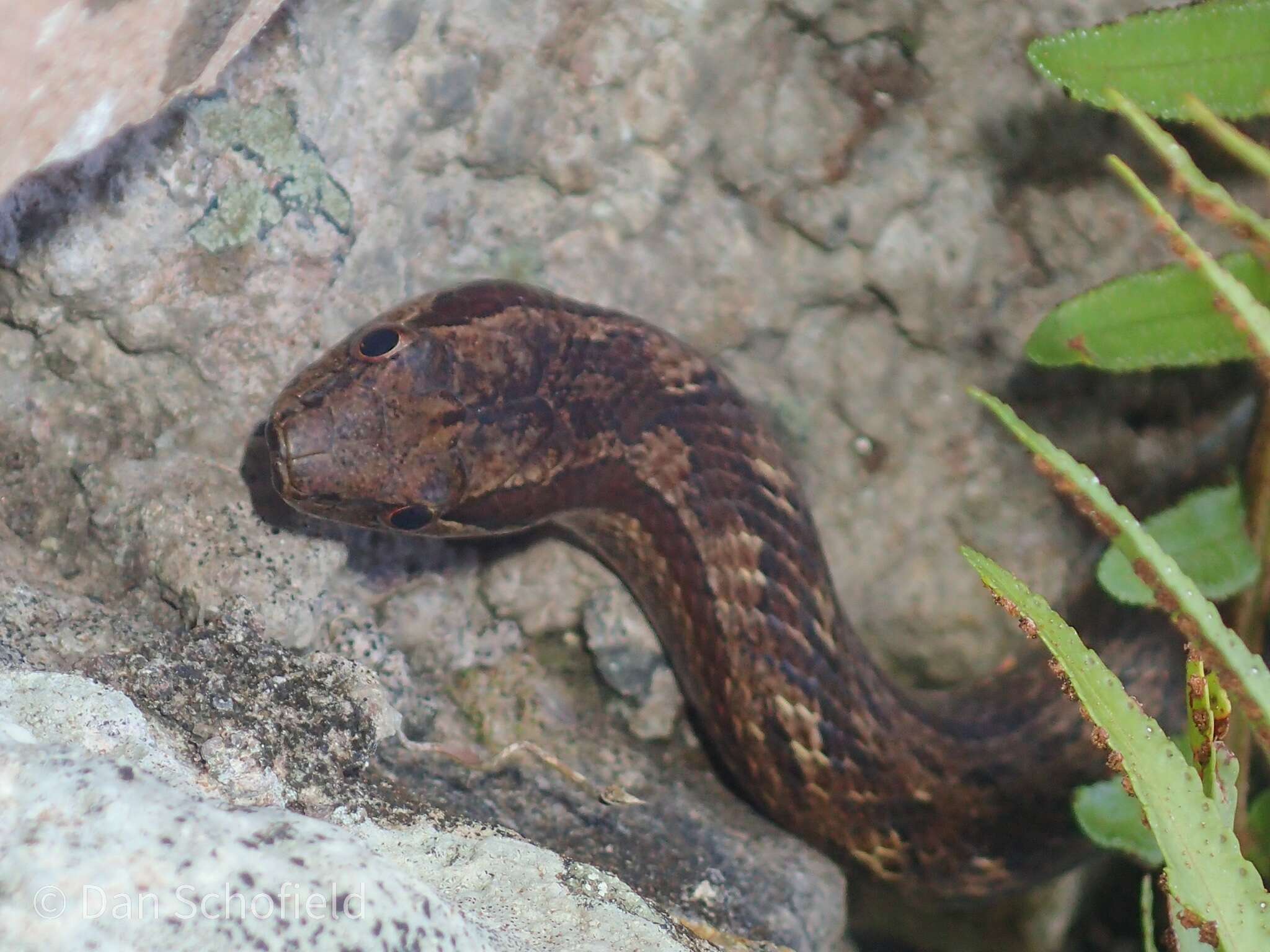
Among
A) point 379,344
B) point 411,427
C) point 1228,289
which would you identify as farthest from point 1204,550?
point 379,344

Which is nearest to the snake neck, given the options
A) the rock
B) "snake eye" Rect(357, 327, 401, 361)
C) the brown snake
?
the brown snake

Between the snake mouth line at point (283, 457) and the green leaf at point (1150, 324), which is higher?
the snake mouth line at point (283, 457)

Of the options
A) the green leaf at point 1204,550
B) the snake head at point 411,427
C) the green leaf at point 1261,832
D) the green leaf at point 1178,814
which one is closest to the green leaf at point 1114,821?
the green leaf at point 1261,832

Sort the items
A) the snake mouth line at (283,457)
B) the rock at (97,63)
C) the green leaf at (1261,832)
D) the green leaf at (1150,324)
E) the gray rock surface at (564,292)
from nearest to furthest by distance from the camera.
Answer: the rock at (97,63)
the gray rock surface at (564,292)
the green leaf at (1150,324)
the snake mouth line at (283,457)
the green leaf at (1261,832)

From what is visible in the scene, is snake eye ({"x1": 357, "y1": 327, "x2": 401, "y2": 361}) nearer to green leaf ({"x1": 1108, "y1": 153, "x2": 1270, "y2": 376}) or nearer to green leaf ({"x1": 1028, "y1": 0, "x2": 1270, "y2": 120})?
green leaf ({"x1": 1028, "y1": 0, "x2": 1270, "y2": 120})

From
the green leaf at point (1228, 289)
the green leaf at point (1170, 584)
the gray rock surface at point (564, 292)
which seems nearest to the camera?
the green leaf at point (1228, 289)

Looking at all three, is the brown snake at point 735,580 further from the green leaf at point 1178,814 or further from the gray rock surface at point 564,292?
the green leaf at point 1178,814

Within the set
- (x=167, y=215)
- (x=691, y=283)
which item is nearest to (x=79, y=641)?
(x=167, y=215)

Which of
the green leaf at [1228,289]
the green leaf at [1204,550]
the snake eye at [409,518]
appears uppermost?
the green leaf at [1228,289]
